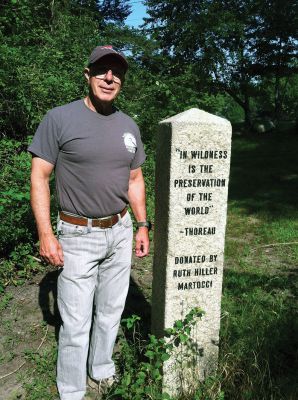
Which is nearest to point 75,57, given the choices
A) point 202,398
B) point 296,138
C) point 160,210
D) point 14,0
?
point 14,0

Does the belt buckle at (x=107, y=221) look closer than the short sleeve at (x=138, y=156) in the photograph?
Yes

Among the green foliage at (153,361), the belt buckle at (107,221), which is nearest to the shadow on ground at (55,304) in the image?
the green foliage at (153,361)

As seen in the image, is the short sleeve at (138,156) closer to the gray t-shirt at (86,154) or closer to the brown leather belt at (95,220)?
the gray t-shirt at (86,154)

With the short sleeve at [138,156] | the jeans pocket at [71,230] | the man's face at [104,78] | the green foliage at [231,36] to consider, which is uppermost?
the green foliage at [231,36]

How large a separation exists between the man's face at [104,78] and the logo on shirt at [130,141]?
0.81 feet

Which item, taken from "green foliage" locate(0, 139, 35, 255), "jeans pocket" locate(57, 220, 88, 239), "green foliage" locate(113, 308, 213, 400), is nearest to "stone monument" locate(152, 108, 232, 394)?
"green foliage" locate(113, 308, 213, 400)

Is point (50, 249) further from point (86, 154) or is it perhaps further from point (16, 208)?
point (16, 208)

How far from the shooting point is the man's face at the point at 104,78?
2670mm

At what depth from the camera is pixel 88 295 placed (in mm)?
2818

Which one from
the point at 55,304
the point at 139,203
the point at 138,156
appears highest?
the point at 138,156

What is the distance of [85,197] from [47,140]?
0.42 m

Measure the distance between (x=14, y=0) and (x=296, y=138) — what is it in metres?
15.2

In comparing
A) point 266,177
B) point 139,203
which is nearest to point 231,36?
point 266,177

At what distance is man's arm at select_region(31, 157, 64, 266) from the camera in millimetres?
2596
